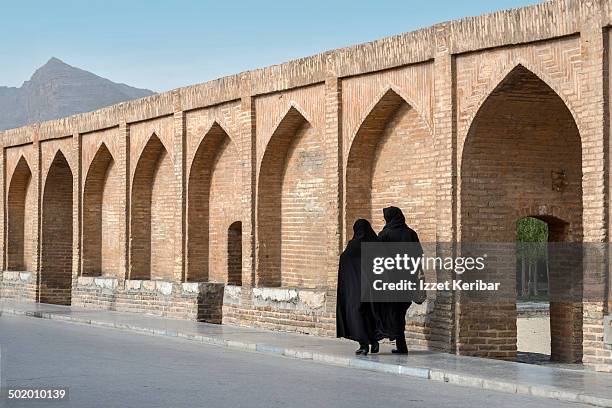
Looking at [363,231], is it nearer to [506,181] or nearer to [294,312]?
[506,181]

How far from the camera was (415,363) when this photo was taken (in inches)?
495

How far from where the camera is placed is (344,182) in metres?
16.4

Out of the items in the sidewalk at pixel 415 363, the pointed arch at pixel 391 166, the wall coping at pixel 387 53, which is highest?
the wall coping at pixel 387 53

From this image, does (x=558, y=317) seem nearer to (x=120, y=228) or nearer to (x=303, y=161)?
(x=303, y=161)

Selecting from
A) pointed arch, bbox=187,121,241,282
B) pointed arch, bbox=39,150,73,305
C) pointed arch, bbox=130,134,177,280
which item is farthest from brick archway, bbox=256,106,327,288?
pointed arch, bbox=39,150,73,305

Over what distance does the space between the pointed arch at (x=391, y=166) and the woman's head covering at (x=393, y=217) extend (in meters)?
1.34

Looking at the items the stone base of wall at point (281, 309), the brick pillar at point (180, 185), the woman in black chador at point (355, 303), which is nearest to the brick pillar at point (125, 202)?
the brick pillar at point (180, 185)

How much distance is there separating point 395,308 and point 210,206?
26.3ft

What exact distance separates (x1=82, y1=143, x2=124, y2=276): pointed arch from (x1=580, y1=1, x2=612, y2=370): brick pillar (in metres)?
14.1

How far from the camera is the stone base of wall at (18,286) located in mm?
27828

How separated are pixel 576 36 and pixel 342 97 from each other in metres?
4.64

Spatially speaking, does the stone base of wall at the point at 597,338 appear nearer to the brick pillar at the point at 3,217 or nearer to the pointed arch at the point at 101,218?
the pointed arch at the point at 101,218

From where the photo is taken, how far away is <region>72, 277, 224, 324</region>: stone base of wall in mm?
20281

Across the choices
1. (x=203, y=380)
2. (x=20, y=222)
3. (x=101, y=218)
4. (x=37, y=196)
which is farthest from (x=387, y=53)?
(x=20, y=222)
